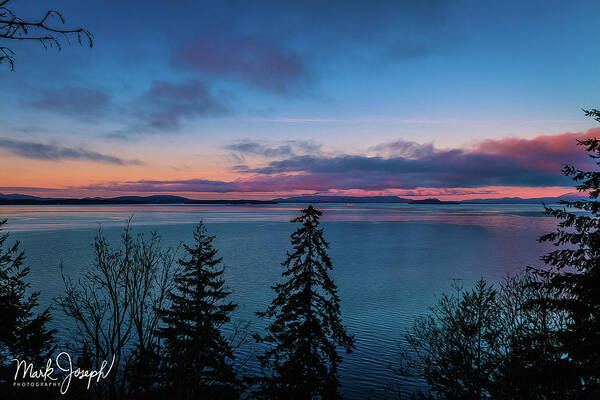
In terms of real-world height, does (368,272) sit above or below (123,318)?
below

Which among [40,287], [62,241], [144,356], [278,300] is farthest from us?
[62,241]

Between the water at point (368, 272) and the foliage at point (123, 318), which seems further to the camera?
the water at point (368, 272)

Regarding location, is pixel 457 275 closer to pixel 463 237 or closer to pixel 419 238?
pixel 419 238

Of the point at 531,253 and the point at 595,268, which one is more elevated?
the point at 595,268

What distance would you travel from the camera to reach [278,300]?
18.2 meters

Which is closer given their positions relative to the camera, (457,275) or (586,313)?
(586,313)

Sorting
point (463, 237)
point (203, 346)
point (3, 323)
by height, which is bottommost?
point (463, 237)

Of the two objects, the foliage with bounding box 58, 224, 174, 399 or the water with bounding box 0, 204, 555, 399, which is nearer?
the foliage with bounding box 58, 224, 174, 399

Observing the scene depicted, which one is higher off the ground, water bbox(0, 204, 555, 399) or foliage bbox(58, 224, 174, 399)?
foliage bbox(58, 224, 174, 399)

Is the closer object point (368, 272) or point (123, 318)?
point (123, 318)

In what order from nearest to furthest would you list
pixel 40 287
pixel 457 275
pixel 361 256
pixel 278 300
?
pixel 278 300 → pixel 40 287 → pixel 457 275 → pixel 361 256

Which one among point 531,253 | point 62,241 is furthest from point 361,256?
point 62,241

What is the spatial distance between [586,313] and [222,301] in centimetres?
3237

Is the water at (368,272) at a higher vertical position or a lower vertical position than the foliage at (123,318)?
lower
